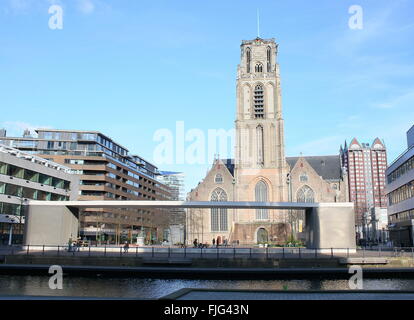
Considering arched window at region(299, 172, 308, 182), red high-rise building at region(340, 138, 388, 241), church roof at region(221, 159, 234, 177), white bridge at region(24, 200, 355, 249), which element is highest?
red high-rise building at region(340, 138, 388, 241)

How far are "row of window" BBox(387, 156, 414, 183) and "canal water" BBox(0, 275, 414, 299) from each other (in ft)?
101

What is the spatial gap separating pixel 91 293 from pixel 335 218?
2239 centimetres

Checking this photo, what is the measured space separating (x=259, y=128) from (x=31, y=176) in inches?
1614

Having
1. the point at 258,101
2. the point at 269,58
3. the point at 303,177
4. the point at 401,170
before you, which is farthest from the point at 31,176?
the point at 401,170

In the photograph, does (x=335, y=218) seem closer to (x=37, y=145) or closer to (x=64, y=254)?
(x=64, y=254)

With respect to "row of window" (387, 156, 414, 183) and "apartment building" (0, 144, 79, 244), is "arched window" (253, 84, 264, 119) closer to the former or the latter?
"row of window" (387, 156, 414, 183)

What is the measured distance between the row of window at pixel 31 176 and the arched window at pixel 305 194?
4101 centimetres

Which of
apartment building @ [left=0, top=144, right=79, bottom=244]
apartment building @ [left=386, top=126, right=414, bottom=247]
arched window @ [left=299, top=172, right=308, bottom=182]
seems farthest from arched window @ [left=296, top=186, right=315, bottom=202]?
apartment building @ [left=0, top=144, right=79, bottom=244]

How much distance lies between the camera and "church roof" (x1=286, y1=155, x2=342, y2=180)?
84.4 metres

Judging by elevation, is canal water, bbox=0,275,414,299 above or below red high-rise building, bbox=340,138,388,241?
below

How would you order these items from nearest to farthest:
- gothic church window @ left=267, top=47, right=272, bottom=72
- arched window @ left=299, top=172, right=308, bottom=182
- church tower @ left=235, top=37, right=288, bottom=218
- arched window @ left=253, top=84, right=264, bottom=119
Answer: arched window @ left=299, top=172, right=308, bottom=182, church tower @ left=235, top=37, right=288, bottom=218, arched window @ left=253, top=84, right=264, bottom=119, gothic church window @ left=267, top=47, right=272, bottom=72

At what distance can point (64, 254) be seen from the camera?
30.7 m

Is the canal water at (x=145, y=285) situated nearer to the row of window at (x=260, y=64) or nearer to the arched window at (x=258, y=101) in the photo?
the arched window at (x=258, y=101)

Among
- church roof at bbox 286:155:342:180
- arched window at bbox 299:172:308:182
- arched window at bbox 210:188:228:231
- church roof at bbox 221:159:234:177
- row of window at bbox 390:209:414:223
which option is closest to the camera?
row of window at bbox 390:209:414:223
